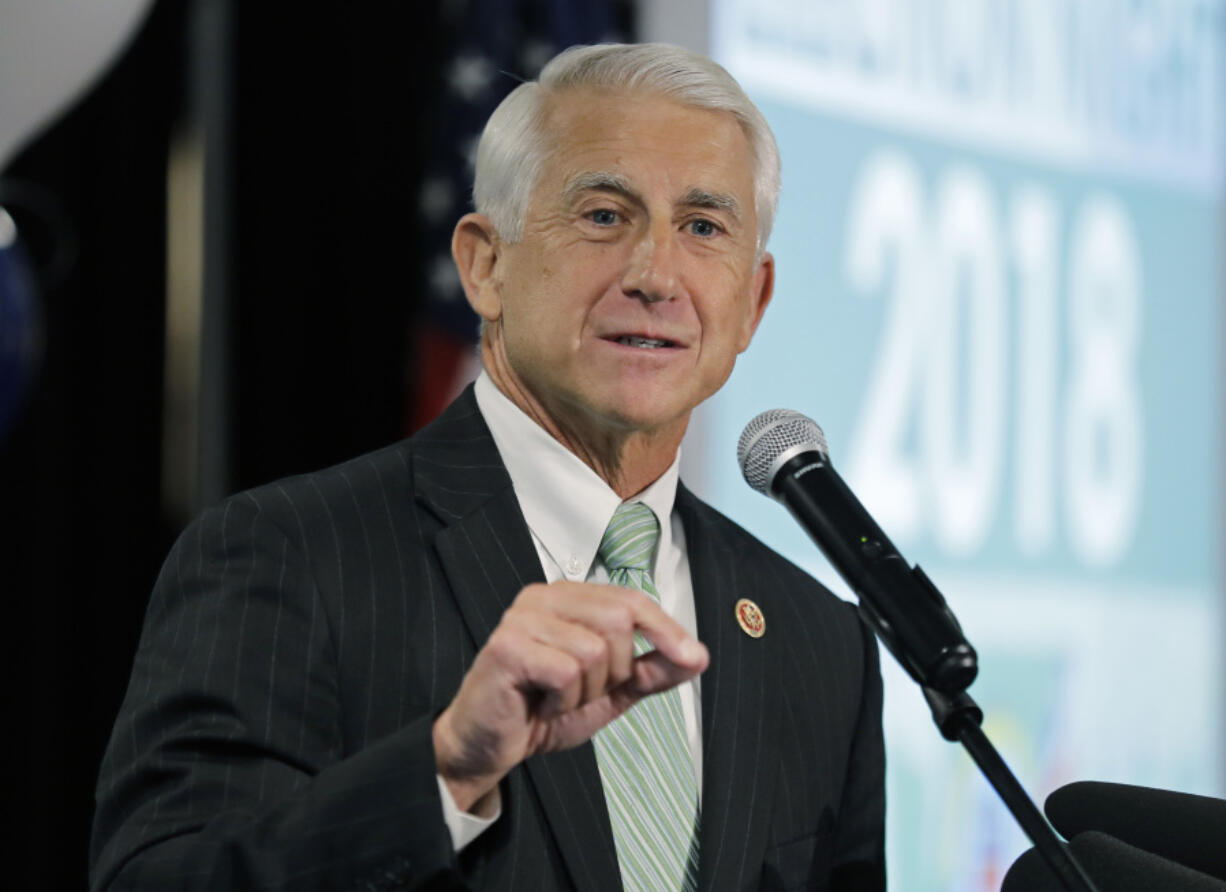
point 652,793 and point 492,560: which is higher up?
point 492,560

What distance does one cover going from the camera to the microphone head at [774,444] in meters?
1.48

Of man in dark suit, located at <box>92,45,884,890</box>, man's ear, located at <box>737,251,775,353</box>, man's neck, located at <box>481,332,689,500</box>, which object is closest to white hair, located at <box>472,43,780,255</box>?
man in dark suit, located at <box>92,45,884,890</box>

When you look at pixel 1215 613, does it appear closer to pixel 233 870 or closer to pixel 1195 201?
pixel 1195 201

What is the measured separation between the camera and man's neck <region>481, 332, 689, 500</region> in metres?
1.98

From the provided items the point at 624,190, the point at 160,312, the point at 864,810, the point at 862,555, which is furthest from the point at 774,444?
the point at 160,312

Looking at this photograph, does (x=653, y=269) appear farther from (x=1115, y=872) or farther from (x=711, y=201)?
(x=1115, y=872)

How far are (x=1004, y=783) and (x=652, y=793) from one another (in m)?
0.60

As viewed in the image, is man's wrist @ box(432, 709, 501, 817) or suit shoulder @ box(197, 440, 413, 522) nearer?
man's wrist @ box(432, 709, 501, 817)

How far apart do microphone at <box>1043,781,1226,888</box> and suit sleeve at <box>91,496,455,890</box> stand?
0.65m

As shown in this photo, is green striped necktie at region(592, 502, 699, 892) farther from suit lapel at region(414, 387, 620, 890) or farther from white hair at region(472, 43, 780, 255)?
white hair at region(472, 43, 780, 255)

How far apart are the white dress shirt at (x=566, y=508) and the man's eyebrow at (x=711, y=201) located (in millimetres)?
365

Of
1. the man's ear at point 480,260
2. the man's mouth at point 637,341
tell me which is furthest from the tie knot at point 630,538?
the man's ear at point 480,260

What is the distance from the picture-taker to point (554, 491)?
1911 mm

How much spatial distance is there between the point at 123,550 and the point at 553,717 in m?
2.60
